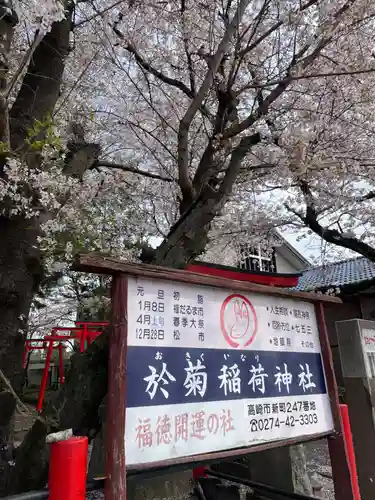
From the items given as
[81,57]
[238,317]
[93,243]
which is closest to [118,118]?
[81,57]

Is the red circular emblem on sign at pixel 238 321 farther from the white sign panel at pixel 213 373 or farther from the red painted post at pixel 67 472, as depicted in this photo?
the red painted post at pixel 67 472

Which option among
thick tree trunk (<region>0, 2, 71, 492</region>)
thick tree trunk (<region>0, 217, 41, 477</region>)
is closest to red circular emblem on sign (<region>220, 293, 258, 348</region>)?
thick tree trunk (<region>0, 2, 71, 492</region>)

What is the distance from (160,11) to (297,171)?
342 cm

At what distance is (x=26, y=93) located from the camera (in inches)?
178

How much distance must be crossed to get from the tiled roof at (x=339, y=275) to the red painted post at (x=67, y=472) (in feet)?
38.1

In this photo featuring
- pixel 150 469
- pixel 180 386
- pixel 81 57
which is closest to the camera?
pixel 150 469

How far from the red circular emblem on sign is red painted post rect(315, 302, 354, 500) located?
0.97 metres

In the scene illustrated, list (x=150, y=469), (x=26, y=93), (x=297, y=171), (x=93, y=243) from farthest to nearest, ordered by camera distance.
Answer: (x=297, y=171) < (x=93, y=243) < (x=26, y=93) < (x=150, y=469)

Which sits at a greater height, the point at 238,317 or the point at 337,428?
the point at 238,317

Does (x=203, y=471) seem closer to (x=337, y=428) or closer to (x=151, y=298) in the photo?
(x=337, y=428)

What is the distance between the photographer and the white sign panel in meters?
2.32

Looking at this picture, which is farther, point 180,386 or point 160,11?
point 160,11

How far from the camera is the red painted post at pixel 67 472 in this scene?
184 cm

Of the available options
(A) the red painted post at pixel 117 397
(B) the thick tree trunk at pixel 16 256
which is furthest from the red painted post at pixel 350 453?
(B) the thick tree trunk at pixel 16 256
